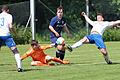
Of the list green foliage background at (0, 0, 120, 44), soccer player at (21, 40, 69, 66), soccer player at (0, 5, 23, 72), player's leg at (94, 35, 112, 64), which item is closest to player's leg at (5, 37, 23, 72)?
soccer player at (0, 5, 23, 72)

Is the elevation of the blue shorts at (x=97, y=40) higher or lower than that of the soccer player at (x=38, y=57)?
higher

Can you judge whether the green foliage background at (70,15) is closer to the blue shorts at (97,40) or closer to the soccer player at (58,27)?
the soccer player at (58,27)

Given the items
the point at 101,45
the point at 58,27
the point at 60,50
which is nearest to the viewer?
the point at 101,45

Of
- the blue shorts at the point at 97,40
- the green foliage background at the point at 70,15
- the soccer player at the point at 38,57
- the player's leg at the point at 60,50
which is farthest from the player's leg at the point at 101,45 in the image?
the green foliage background at the point at 70,15

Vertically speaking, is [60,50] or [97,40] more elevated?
[97,40]

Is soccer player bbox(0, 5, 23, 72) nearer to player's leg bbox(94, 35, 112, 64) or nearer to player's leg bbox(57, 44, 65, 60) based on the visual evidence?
player's leg bbox(57, 44, 65, 60)

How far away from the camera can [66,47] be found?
1664 centimetres

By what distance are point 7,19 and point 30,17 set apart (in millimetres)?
22819

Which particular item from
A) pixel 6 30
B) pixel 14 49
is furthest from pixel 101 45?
pixel 6 30

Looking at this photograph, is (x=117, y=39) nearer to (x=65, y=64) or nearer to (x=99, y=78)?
(x=65, y=64)

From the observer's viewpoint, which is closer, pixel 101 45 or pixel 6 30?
pixel 6 30

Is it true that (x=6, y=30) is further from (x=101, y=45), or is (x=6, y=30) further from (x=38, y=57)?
(x=101, y=45)

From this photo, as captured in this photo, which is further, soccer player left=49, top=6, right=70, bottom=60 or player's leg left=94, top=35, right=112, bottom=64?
soccer player left=49, top=6, right=70, bottom=60

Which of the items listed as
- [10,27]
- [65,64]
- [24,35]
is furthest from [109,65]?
[24,35]
